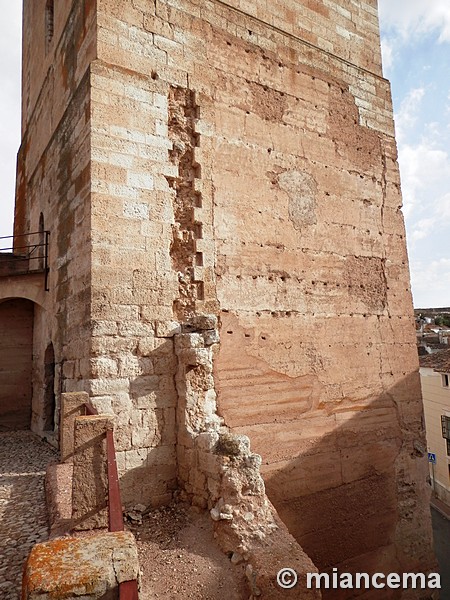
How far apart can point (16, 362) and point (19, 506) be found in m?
5.20

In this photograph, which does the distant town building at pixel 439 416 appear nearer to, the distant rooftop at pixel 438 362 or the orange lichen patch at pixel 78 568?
the distant rooftop at pixel 438 362

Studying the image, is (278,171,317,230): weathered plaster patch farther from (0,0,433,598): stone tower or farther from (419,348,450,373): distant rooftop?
(419,348,450,373): distant rooftop

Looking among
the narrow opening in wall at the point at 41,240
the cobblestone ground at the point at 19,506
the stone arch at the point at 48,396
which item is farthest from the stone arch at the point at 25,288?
the cobblestone ground at the point at 19,506

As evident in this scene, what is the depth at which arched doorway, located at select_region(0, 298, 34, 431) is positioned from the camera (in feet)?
30.2

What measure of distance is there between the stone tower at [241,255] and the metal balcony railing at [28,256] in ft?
1.34

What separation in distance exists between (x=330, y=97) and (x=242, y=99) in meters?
1.91

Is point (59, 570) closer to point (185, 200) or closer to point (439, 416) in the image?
point (185, 200)

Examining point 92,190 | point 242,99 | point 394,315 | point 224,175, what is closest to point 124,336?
point 92,190

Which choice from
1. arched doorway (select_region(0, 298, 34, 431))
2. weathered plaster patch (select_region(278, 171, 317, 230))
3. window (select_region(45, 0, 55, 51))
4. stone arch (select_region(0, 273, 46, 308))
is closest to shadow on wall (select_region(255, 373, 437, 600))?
weathered plaster patch (select_region(278, 171, 317, 230))

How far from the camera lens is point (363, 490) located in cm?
677

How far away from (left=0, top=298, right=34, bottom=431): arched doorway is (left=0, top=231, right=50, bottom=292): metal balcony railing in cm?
72

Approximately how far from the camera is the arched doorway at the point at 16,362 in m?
9.20

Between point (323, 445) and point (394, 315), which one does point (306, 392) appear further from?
point (394, 315)

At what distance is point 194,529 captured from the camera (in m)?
4.43
